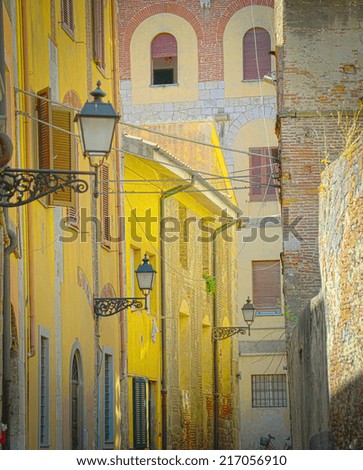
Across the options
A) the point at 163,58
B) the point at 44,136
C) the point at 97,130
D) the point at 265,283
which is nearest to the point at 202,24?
the point at 163,58

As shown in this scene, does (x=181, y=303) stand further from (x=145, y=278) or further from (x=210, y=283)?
(x=145, y=278)

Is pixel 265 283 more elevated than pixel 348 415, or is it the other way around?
pixel 265 283

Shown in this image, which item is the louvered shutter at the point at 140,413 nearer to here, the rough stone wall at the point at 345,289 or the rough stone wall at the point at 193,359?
the rough stone wall at the point at 193,359

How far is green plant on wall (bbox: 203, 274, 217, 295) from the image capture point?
118 feet

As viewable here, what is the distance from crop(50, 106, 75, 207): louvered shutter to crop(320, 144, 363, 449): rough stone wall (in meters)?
4.58

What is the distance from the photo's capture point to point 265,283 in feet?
144

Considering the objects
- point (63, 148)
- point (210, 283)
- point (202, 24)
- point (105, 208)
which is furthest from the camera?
point (202, 24)

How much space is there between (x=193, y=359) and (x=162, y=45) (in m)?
15.0

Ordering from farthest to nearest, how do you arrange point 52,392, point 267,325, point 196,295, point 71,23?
point 267,325
point 196,295
point 71,23
point 52,392

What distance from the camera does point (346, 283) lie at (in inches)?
573

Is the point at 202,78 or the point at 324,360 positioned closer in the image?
the point at 324,360

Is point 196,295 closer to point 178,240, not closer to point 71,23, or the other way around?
point 178,240

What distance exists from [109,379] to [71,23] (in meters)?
6.57
